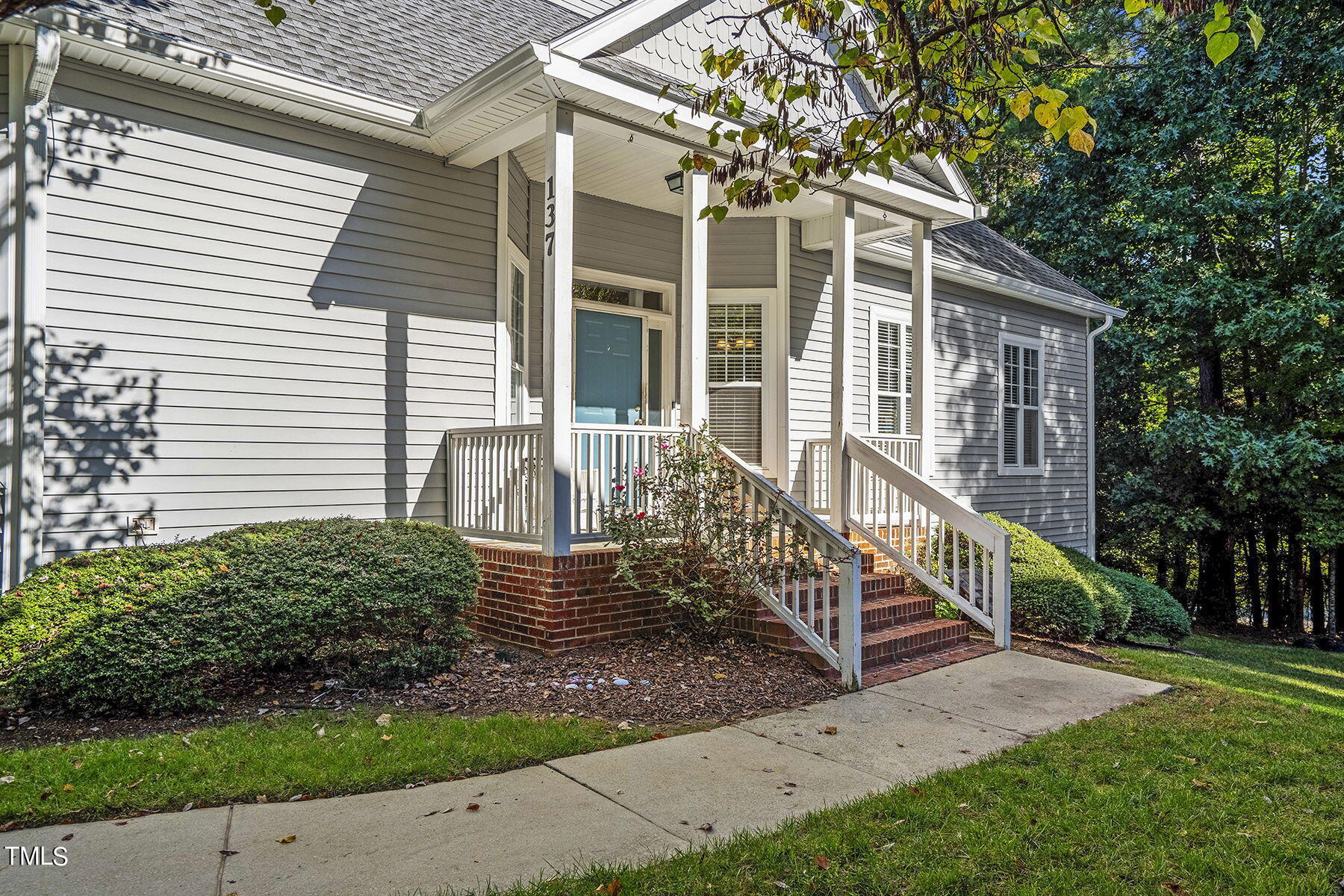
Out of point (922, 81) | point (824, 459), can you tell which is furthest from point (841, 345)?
point (922, 81)

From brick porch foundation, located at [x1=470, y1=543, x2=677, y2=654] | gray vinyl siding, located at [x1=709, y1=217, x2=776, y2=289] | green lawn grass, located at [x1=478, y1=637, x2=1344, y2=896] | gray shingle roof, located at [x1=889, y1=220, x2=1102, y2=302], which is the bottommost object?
green lawn grass, located at [x1=478, y1=637, x2=1344, y2=896]

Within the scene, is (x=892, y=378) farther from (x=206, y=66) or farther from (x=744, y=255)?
(x=206, y=66)

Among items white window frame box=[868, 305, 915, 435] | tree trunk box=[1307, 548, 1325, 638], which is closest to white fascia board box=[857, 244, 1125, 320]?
white window frame box=[868, 305, 915, 435]

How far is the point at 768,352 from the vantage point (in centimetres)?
938

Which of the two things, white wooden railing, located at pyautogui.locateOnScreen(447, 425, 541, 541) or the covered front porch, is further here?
white wooden railing, located at pyautogui.locateOnScreen(447, 425, 541, 541)

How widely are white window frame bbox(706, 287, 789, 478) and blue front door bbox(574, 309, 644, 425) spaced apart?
1.17 metres

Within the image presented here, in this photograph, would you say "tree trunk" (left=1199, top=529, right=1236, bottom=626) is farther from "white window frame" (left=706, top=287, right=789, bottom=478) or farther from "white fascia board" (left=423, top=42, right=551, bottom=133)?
"white fascia board" (left=423, top=42, right=551, bottom=133)

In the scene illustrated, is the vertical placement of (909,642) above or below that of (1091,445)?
below

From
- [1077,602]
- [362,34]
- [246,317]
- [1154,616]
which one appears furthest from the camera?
[1154,616]

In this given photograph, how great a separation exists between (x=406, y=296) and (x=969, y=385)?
26.3 feet

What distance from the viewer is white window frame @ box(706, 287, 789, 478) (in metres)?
9.30

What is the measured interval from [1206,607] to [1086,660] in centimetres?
977

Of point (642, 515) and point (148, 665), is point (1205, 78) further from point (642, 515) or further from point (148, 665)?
point (148, 665)

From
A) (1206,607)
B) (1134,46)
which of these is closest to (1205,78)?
(1134,46)
